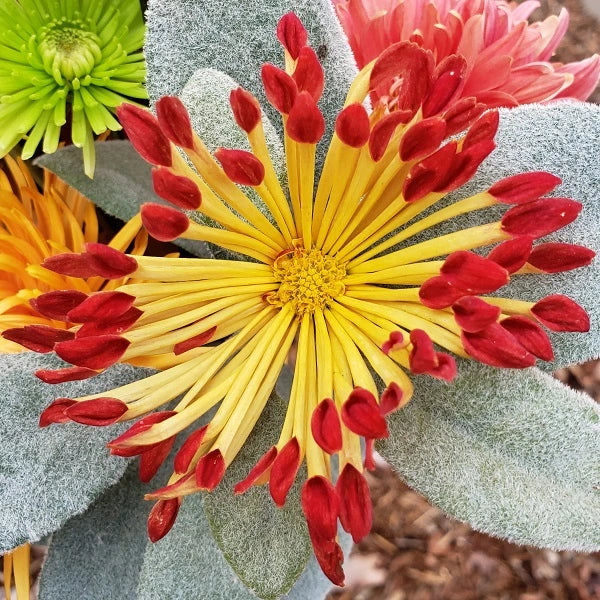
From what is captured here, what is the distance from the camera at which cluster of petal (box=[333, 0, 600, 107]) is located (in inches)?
16.8

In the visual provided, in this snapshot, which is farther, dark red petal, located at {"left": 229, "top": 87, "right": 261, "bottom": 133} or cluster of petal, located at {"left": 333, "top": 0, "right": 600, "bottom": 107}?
cluster of petal, located at {"left": 333, "top": 0, "right": 600, "bottom": 107}

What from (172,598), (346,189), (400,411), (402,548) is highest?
(346,189)

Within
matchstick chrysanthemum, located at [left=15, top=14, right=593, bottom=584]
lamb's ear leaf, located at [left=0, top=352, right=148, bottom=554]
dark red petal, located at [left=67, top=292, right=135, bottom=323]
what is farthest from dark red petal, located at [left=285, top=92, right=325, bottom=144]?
lamb's ear leaf, located at [left=0, top=352, right=148, bottom=554]

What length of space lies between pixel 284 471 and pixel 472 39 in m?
0.28

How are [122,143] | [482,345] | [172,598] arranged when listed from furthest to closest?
[122,143]
[172,598]
[482,345]

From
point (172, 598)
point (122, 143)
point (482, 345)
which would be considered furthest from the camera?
point (122, 143)

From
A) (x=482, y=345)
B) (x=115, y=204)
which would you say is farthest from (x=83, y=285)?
(x=482, y=345)

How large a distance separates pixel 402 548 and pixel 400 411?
23.7 inches

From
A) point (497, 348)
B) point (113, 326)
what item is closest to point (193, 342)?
point (113, 326)

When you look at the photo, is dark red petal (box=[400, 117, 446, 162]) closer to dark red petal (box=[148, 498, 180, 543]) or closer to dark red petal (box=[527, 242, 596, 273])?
dark red petal (box=[527, 242, 596, 273])

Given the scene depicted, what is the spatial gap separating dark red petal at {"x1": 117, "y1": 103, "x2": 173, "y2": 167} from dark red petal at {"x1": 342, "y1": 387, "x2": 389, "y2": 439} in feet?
0.45

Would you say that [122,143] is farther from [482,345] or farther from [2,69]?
[482,345]

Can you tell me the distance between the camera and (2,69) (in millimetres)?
451

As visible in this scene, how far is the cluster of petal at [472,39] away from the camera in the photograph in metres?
0.43
